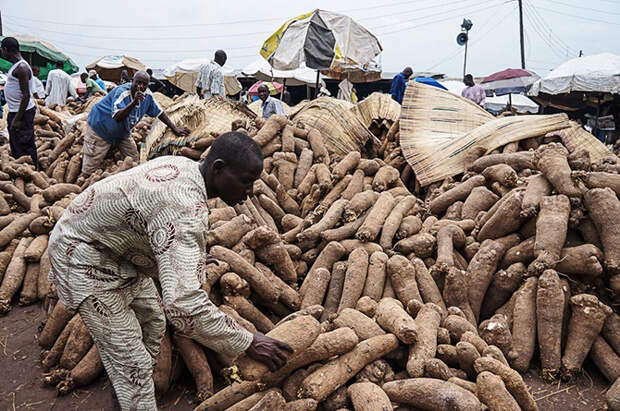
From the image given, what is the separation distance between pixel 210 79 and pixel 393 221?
692 centimetres

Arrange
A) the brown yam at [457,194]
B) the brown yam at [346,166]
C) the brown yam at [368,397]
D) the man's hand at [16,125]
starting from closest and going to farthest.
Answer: the brown yam at [368,397], the brown yam at [457,194], the brown yam at [346,166], the man's hand at [16,125]

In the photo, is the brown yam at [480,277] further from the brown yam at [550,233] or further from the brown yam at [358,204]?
the brown yam at [358,204]

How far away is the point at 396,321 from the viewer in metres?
3.12

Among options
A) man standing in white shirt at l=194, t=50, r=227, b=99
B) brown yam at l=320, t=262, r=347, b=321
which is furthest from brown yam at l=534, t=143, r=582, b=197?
man standing in white shirt at l=194, t=50, r=227, b=99

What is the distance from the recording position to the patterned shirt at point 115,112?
641cm

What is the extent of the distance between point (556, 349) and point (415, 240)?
1500mm

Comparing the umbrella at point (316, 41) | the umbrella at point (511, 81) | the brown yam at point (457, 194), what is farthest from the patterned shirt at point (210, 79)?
the umbrella at point (511, 81)

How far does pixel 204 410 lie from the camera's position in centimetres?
260

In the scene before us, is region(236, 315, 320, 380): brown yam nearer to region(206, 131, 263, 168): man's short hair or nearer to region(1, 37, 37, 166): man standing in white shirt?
region(206, 131, 263, 168): man's short hair

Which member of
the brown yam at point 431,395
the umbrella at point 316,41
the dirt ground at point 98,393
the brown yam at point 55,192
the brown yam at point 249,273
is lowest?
the dirt ground at point 98,393

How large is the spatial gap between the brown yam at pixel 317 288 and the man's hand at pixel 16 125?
21.6ft

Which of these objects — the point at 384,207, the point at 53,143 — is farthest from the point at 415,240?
the point at 53,143

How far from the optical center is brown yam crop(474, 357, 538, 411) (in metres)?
2.64

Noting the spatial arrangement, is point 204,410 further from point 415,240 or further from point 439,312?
point 415,240
